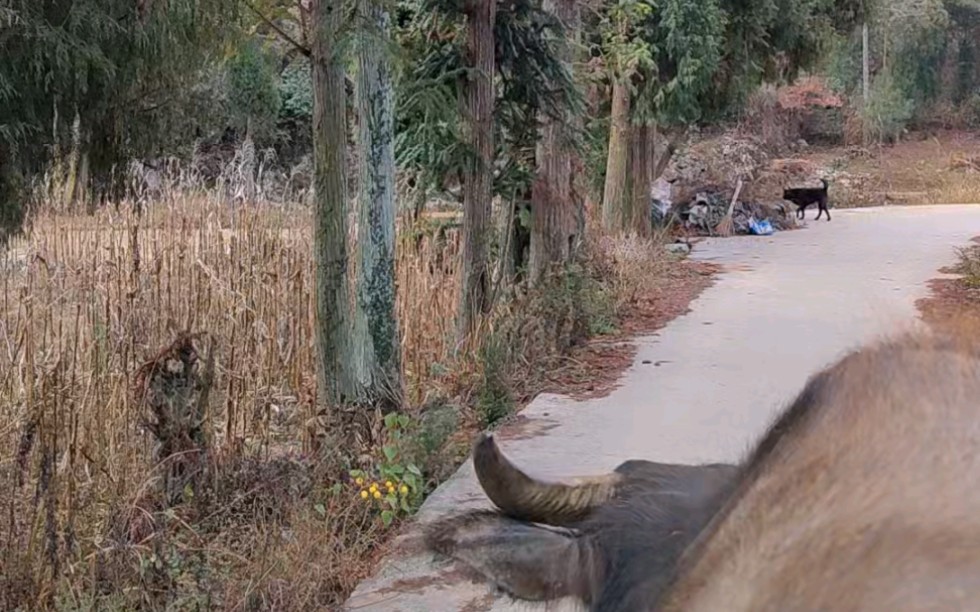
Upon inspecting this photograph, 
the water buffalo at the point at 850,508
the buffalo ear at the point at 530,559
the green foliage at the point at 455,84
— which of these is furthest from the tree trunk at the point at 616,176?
the water buffalo at the point at 850,508

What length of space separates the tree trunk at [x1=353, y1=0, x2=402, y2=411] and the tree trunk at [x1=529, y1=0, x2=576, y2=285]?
403cm

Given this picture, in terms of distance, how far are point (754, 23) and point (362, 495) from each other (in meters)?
14.3

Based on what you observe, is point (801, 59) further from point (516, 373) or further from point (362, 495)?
point (362, 495)

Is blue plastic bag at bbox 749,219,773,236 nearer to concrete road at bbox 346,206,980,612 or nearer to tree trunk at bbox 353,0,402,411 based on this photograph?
concrete road at bbox 346,206,980,612

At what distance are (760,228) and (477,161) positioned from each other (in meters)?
16.7

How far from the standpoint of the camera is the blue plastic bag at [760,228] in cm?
2427

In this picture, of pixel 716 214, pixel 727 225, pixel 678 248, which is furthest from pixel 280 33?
pixel 716 214

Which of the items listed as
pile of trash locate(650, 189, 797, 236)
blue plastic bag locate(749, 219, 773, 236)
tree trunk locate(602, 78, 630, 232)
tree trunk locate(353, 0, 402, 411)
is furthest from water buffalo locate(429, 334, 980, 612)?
blue plastic bag locate(749, 219, 773, 236)

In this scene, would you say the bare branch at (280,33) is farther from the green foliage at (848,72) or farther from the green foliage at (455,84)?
the green foliage at (848,72)

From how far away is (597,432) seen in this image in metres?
7.61

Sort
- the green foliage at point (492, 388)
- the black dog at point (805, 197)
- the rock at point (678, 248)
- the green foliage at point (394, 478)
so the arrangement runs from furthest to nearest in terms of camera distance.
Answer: the black dog at point (805, 197)
the rock at point (678, 248)
the green foliage at point (492, 388)
the green foliage at point (394, 478)

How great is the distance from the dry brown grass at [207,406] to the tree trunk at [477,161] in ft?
0.89

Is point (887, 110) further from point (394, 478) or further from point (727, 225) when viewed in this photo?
point (394, 478)

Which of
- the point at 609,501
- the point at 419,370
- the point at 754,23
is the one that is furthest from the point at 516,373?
the point at 754,23
